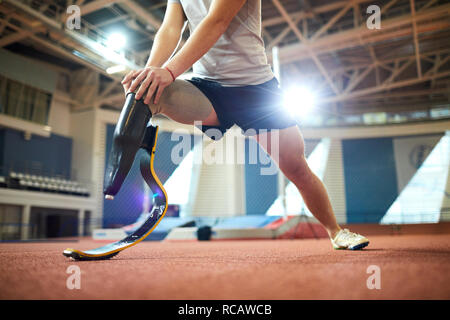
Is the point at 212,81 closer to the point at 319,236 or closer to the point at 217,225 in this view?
the point at 319,236

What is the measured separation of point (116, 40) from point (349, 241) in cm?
911

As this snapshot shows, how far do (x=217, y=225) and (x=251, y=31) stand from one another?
204 inches

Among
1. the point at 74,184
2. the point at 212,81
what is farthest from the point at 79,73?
the point at 212,81

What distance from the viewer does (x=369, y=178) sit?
1371 centimetres

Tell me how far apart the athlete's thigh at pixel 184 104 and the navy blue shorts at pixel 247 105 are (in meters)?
0.04

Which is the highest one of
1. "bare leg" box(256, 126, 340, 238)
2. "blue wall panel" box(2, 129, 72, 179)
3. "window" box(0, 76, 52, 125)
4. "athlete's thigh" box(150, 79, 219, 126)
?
"window" box(0, 76, 52, 125)

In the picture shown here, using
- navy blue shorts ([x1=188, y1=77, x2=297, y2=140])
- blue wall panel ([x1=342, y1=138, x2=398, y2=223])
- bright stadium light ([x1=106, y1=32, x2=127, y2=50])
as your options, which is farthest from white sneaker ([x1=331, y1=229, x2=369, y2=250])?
blue wall panel ([x1=342, y1=138, x2=398, y2=223])

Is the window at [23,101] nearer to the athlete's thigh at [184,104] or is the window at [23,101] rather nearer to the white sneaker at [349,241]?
the athlete's thigh at [184,104]

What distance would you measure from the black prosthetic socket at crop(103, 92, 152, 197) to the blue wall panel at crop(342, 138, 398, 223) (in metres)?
13.5

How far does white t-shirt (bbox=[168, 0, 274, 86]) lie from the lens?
1.45m

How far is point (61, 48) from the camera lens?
8203mm

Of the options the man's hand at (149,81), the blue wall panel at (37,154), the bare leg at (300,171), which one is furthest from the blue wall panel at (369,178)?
the man's hand at (149,81)

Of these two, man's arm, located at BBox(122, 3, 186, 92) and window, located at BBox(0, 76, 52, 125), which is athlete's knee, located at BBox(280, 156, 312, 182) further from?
window, located at BBox(0, 76, 52, 125)

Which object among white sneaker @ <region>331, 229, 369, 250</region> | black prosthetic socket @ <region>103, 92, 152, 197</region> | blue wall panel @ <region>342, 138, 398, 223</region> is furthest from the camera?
blue wall panel @ <region>342, 138, 398, 223</region>
